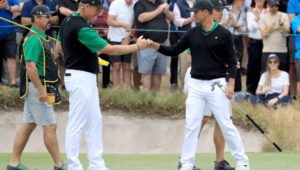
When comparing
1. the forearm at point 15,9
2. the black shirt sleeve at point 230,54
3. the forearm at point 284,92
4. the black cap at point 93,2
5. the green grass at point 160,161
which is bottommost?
the green grass at point 160,161

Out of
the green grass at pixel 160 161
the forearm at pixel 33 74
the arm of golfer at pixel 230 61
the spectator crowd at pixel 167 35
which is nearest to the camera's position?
the forearm at pixel 33 74

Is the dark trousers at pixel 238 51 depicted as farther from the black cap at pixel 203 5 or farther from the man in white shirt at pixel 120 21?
the black cap at pixel 203 5

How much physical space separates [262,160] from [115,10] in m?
5.20

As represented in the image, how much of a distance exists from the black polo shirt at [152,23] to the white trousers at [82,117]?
6.22 metres

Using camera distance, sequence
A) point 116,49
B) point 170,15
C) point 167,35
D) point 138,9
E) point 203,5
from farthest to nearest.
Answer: point 170,15 → point 167,35 → point 138,9 → point 203,5 → point 116,49

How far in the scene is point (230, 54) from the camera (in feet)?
36.9

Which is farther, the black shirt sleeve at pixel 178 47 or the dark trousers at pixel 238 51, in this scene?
the dark trousers at pixel 238 51

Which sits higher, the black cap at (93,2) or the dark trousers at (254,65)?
the black cap at (93,2)

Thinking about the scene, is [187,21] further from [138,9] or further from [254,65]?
[254,65]

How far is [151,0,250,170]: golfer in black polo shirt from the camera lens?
11164 millimetres

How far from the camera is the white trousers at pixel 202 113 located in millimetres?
11148

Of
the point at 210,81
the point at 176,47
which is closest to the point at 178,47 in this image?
the point at 176,47

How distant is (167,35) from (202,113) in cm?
584

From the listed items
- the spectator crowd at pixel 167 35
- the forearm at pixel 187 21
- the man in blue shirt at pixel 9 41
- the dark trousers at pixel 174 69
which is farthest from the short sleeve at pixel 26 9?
the forearm at pixel 187 21
